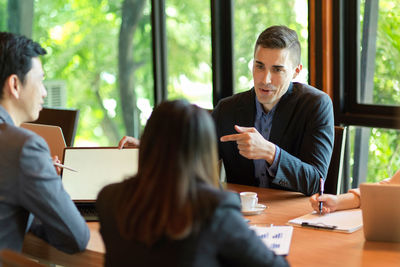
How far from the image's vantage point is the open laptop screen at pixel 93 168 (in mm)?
2191

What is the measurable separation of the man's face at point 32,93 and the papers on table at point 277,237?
807 mm

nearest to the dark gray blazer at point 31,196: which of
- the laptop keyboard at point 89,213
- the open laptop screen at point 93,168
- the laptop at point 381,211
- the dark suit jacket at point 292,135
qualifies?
the laptop keyboard at point 89,213

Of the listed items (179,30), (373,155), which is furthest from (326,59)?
(179,30)

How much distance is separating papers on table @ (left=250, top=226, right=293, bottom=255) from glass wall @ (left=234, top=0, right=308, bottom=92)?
6.33 feet

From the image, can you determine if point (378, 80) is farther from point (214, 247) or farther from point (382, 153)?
point (214, 247)

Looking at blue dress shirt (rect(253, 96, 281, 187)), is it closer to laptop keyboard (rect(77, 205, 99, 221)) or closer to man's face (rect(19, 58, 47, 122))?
laptop keyboard (rect(77, 205, 99, 221))

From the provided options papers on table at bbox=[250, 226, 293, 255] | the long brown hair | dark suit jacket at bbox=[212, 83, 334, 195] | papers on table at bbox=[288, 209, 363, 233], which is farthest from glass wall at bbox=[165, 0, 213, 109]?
the long brown hair

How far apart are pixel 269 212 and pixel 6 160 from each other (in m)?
0.94

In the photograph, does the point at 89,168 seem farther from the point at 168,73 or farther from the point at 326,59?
the point at 168,73

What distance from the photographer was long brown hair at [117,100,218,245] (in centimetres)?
119

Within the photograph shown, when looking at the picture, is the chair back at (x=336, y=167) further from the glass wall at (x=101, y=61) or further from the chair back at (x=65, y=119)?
the glass wall at (x=101, y=61)

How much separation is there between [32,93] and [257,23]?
2455 millimetres

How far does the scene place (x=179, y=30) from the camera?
15.3 feet

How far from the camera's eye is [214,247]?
1.20m
